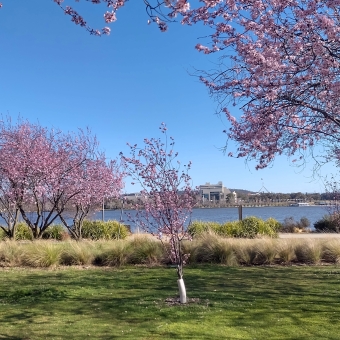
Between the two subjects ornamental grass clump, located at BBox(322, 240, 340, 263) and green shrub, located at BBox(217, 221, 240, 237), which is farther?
green shrub, located at BBox(217, 221, 240, 237)

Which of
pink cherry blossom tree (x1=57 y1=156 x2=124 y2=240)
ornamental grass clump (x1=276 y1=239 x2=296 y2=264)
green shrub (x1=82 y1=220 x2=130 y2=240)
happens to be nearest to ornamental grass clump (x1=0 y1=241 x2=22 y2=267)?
pink cherry blossom tree (x1=57 y1=156 x2=124 y2=240)

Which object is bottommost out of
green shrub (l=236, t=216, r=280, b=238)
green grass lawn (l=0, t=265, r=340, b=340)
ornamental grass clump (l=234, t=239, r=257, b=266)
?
green grass lawn (l=0, t=265, r=340, b=340)

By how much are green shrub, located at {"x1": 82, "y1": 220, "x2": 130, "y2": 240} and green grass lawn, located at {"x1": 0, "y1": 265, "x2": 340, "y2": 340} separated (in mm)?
9186

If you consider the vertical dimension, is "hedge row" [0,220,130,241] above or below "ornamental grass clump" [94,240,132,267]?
above

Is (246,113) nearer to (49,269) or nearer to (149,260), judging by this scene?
(149,260)

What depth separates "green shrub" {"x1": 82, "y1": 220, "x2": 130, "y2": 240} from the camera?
20078 millimetres

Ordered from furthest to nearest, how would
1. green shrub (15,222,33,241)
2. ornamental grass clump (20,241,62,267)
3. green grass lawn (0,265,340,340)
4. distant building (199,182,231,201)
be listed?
green shrub (15,222,33,241) → distant building (199,182,231,201) → ornamental grass clump (20,241,62,267) → green grass lawn (0,265,340,340)

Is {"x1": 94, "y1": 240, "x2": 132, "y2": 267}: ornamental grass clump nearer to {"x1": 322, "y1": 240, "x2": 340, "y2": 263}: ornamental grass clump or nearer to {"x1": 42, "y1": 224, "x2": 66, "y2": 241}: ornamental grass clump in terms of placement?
{"x1": 322, "y1": 240, "x2": 340, "y2": 263}: ornamental grass clump

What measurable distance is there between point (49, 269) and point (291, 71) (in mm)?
8439

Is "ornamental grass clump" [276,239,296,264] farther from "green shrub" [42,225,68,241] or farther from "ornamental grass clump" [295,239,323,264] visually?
"green shrub" [42,225,68,241]

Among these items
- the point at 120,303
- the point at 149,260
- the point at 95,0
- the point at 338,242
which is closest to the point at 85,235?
the point at 149,260

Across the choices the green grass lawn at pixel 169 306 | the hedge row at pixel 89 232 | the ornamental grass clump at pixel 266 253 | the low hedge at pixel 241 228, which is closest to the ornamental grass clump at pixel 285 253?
the ornamental grass clump at pixel 266 253

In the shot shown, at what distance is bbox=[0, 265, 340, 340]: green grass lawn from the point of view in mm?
5500

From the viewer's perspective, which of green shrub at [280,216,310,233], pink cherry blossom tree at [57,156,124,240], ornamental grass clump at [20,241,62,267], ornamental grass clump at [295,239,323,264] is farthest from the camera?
green shrub at [280,216,310,233]
